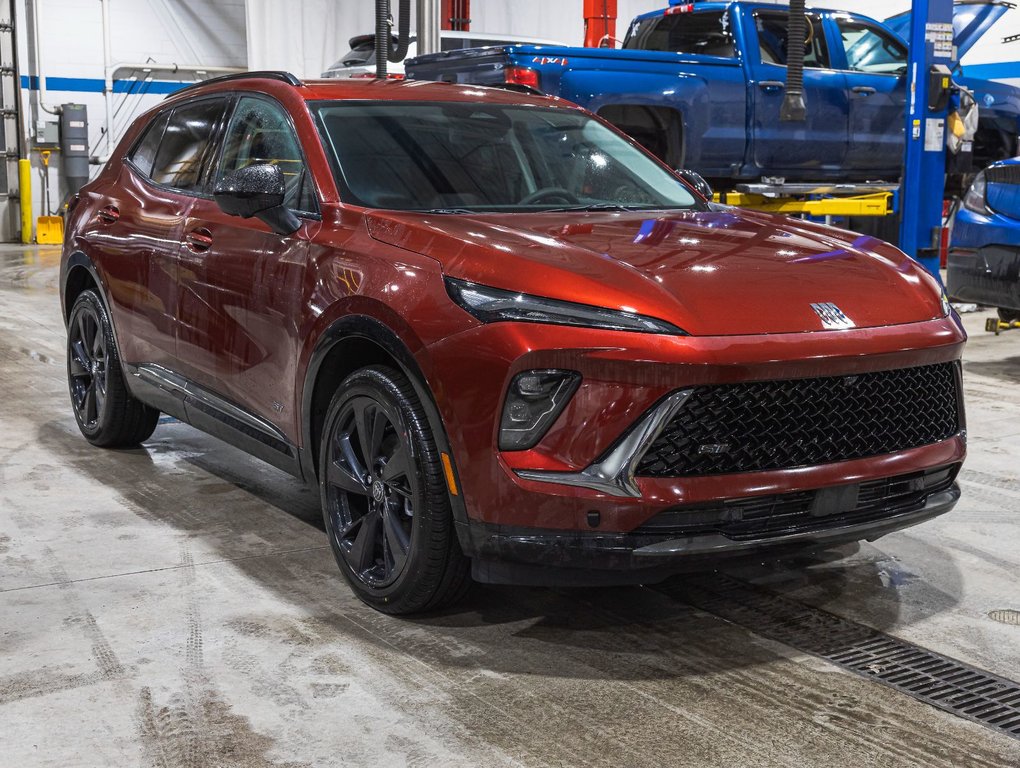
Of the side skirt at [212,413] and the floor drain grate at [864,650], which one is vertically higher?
the side skirt at [212,413]

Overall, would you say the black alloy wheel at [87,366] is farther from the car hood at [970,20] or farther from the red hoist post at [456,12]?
the red hoist post at [456,12]

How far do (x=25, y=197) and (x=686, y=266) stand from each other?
17632mm

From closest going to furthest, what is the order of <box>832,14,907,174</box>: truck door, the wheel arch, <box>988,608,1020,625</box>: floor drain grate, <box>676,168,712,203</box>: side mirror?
the wheel arch, <box>988,608,1020,625</box>: floor drain grate, <box>676,168,712,203</box>: side mirror, <box>832,14,907,174</box>: truck door

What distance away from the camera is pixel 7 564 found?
→ 13.3 ft

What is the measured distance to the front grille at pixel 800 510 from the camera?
119 inches

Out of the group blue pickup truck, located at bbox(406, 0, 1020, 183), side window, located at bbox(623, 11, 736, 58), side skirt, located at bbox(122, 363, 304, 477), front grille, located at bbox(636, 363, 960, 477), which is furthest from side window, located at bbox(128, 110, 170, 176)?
side window, located at bbox(623, 11, 736, 58)

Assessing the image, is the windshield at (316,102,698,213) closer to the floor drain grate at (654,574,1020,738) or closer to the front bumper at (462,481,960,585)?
the front bumper at (462,481,960,585)

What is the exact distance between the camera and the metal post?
37.6 ft

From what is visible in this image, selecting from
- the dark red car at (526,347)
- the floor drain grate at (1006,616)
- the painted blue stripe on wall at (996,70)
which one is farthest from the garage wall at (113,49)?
the floor drain grate at (1006,616)

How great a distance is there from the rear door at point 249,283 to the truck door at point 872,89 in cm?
731

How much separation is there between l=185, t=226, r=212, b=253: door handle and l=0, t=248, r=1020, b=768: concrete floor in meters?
1.00

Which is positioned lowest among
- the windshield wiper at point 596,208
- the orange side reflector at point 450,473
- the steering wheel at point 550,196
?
the orange side reflector at point 450,473

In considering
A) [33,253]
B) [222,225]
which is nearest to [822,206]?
[222,225]

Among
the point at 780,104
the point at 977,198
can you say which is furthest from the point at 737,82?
the point at 977,198
